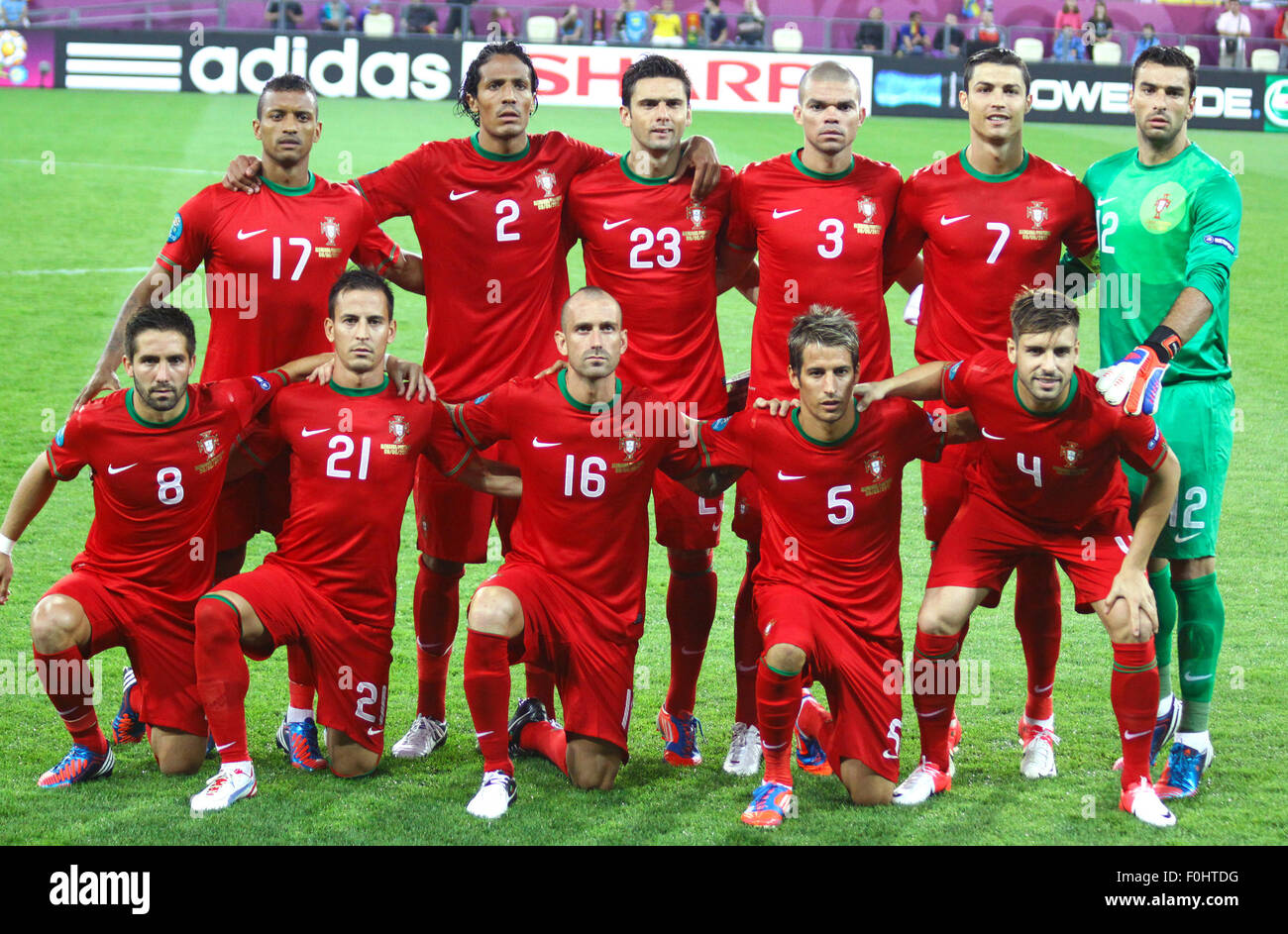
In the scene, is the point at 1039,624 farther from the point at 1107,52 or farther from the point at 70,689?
Answer: the point at 1107,52

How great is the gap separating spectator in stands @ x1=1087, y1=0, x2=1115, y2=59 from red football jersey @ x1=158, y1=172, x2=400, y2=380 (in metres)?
24.7

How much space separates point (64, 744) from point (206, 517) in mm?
992

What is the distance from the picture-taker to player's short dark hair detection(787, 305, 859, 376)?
15.8 feet

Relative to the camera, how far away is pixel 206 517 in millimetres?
5109

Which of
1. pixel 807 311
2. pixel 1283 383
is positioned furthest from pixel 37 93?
pixel 807 311

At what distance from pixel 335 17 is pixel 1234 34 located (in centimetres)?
1723

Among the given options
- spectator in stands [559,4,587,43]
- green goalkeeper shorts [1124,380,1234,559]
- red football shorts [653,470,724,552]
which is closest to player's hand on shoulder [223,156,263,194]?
red football shorts [653,470,724,552]

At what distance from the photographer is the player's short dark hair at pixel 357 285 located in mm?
5023

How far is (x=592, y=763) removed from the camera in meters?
4.96

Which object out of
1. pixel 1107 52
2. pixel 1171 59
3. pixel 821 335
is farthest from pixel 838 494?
pixel 1107 52

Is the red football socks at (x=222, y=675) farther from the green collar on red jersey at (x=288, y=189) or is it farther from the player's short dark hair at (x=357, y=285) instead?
the green collar on red jersey at (x=288, y=189)

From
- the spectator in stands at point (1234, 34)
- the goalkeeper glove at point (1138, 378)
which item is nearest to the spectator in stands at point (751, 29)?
the spectator in stands at point (1234, 34)

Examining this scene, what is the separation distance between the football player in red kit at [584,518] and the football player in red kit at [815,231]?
0.51 metres

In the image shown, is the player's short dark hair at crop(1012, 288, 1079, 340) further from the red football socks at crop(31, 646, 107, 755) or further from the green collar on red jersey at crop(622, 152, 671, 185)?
the red football socks at crop(31, 646, 107, 755)
